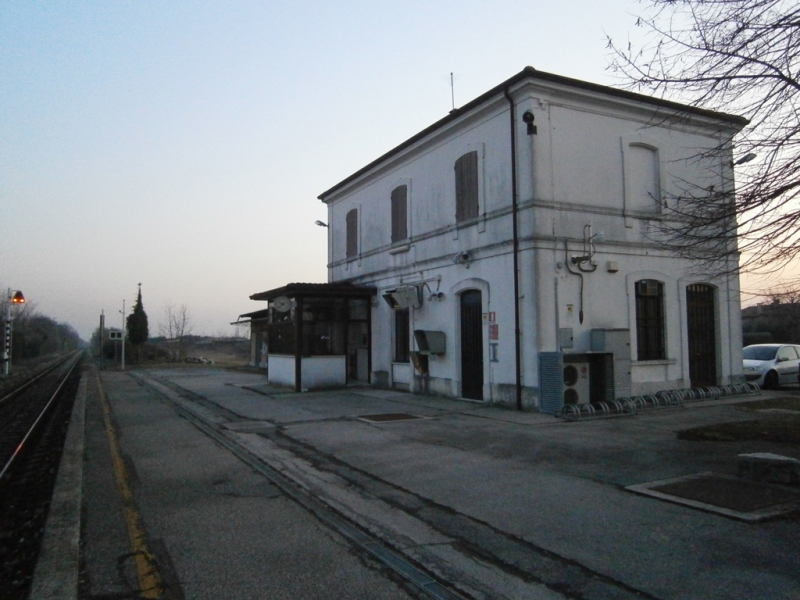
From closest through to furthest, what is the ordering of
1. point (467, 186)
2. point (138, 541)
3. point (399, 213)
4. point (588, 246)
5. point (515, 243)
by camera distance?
point (138, 541)
point (515, 243)
point (588, 246)
point (467, 186)
point (399, 213)

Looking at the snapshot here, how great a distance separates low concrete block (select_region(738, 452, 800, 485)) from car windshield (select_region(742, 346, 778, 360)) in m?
14.9

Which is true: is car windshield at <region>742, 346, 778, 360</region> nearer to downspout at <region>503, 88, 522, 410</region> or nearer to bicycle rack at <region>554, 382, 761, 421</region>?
bicycle rack at <region>554, 382, 761, 421</region>

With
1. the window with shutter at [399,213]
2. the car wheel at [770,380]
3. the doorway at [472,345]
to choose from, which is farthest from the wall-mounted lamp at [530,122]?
the car wheel at [770,380]

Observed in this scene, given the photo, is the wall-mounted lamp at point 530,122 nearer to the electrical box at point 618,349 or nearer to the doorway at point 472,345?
the doorway at point 472,345

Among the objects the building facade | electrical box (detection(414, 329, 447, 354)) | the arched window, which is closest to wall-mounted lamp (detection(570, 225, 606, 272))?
the building facade

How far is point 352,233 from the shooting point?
76.7 feet

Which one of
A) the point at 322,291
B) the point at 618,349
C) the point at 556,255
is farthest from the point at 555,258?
the point at 322,291

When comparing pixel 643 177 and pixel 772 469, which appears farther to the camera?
pixel 643 177

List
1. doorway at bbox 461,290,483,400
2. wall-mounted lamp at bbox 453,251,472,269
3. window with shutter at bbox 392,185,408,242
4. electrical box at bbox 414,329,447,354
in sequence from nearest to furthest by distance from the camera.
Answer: doorway at bbox 461,290,483,400, wall-mounted lamp at bbox 453,251,472,269, electrical box at bbox 414,329,447,354, window with shutter at bbox 392,185,408,242

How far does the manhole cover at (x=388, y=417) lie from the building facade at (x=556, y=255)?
8.04 feet

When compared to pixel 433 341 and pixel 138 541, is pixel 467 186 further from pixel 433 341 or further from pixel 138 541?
pixel 138 541

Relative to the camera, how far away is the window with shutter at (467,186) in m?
15.6

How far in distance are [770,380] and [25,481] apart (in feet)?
66.0

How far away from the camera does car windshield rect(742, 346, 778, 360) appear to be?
64.2 feet
